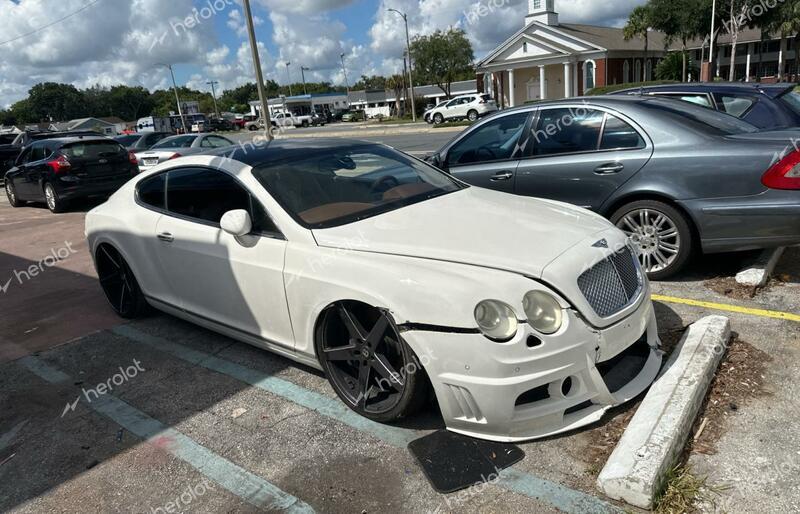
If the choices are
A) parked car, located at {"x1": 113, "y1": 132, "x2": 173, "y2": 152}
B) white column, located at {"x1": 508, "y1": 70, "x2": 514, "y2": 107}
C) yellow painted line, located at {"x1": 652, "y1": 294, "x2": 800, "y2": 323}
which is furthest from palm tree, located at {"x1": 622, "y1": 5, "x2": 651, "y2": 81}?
yellow painted line, located at {"x1": 652, "y1": 294, "x2": 800, "y2": 323}

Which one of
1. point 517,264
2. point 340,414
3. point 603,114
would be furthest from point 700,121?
point 340,414

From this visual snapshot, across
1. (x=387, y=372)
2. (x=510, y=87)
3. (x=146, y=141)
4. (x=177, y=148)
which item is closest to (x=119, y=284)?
(x=387, y=372)

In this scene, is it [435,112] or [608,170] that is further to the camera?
[435,112]

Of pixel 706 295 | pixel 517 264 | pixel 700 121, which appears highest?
pixel 700 121

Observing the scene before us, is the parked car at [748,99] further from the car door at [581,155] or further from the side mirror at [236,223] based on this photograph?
the side mirror at [236,223]

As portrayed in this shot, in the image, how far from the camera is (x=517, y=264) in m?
2.84

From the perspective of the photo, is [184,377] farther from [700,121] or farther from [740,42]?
[740,42]

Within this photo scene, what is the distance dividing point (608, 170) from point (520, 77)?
150 ft

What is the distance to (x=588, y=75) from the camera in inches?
1746

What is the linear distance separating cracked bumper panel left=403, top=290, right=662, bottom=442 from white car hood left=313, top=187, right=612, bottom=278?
1.20 feet

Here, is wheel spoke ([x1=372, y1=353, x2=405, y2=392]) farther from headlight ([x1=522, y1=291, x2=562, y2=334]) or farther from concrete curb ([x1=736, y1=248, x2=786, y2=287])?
concrete curb ([x1=736, y1=248, x2=786, y2=287])

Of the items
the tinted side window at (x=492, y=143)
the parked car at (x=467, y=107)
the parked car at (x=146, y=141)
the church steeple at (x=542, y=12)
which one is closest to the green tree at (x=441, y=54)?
the church steeple at (x=542, y=12)

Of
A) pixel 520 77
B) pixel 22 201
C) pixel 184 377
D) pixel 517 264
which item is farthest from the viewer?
pixel 520 77

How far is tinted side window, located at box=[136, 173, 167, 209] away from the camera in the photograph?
458cm
